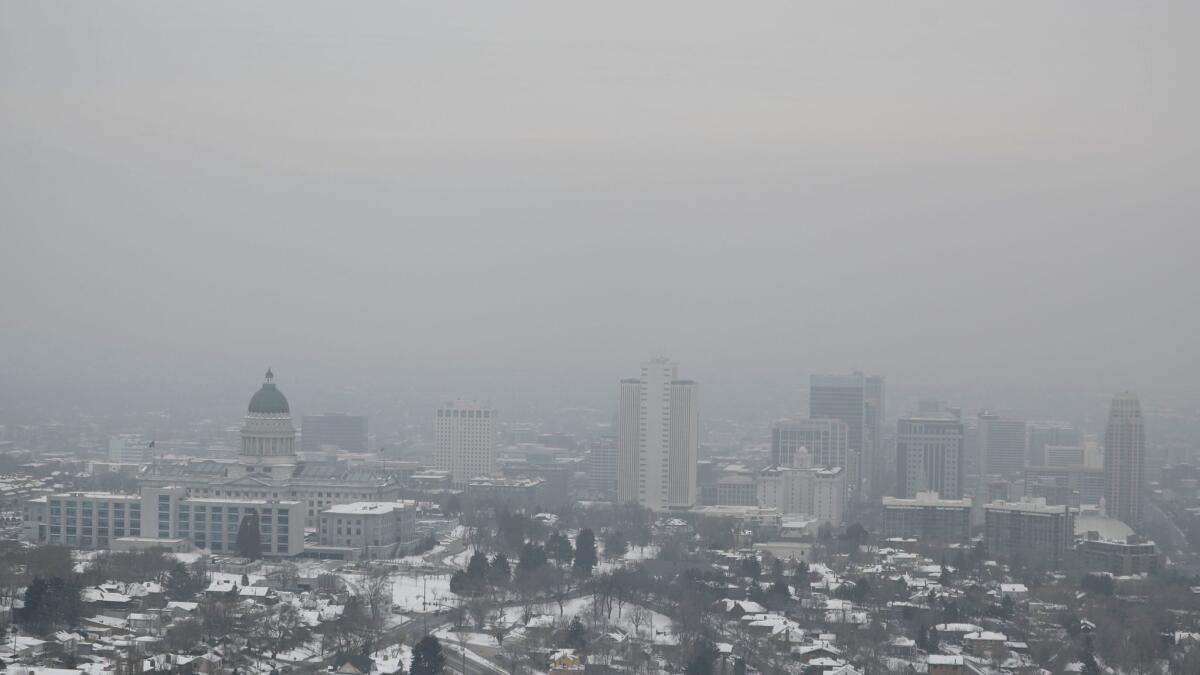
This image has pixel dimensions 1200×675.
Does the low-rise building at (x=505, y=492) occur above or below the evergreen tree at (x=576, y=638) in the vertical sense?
above

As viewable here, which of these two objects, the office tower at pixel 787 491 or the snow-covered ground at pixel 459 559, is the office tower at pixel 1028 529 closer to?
the office tower at pixel 787 491

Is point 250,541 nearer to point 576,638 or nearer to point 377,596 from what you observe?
point 377,596

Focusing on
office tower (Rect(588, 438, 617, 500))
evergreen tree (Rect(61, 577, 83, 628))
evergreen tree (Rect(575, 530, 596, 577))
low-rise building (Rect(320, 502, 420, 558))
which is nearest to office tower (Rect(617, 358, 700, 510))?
office tower (Rect(588, 438, 617, 500))

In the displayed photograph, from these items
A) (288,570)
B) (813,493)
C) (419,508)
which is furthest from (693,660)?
(813,493)

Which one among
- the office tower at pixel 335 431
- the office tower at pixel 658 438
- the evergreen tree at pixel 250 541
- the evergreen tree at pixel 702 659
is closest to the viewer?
the evergreen tree at pixel 702 659

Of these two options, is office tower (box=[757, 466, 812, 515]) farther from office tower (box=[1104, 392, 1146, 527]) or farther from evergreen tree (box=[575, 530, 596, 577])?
evergreen tree (box=[575, 530, 596, 577])

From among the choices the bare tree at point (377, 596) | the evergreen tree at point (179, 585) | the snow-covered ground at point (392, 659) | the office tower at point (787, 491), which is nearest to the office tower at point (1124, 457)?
the office tower at point (787, 491)
